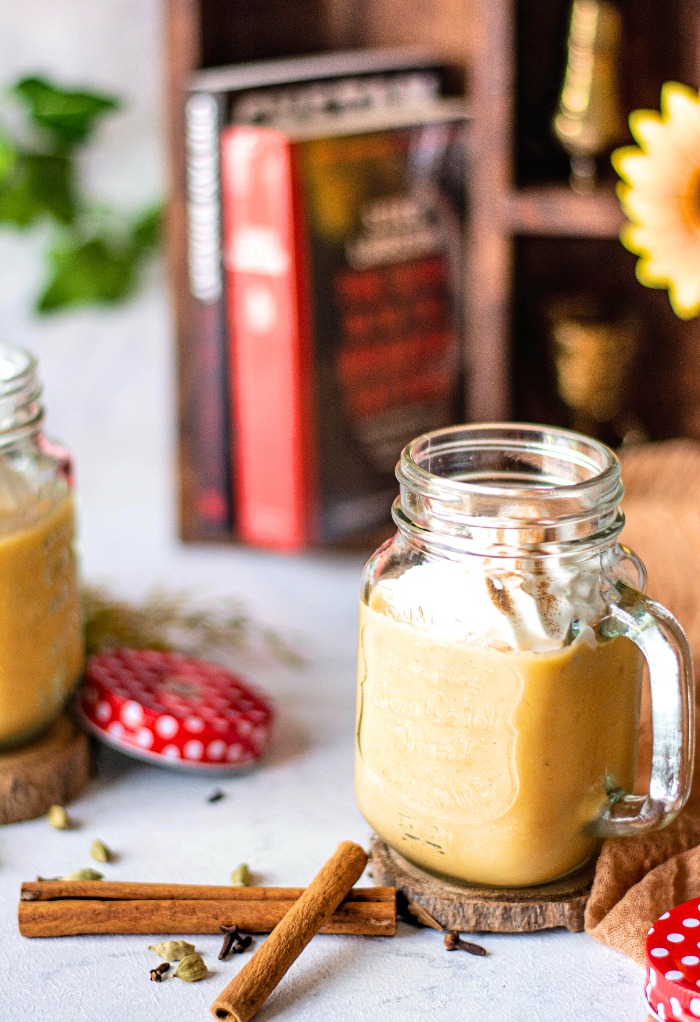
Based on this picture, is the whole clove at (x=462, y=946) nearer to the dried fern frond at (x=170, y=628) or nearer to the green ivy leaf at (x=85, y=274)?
the dried fern frond at (x=170, y=628)

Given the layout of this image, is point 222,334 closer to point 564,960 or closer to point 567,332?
point 567,332

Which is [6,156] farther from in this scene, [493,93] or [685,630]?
[685,630]

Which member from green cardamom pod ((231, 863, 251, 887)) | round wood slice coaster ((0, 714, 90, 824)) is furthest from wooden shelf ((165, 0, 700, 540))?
green cardamom pod ((231, 863, 251, 887))

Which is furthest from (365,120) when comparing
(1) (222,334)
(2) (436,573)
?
(2) (436,573)

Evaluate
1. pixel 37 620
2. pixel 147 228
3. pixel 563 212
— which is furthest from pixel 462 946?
pixel 147 228

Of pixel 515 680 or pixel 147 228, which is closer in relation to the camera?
pixel 515 680

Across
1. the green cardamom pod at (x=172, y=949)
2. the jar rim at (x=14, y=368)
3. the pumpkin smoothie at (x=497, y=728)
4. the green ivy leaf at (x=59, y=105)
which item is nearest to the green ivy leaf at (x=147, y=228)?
the green ivy leaf at (x=59, y=105)
